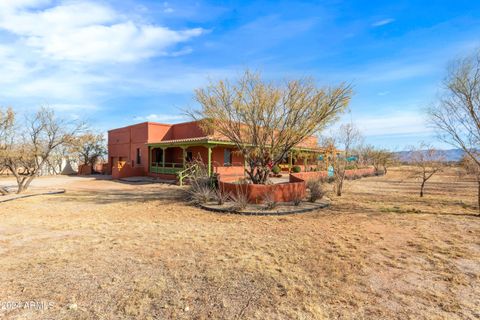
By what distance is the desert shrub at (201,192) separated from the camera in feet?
33.6

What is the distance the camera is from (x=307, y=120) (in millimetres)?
10414

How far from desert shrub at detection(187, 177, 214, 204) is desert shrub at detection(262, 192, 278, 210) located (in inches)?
85.8

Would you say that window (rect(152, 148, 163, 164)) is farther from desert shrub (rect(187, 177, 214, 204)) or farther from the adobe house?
desert shrub (rect(187, 177, 214, 204))

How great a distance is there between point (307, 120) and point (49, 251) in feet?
29.5

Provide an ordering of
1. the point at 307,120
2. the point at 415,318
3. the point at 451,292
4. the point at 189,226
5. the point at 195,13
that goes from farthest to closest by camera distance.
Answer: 1. the point at 307,120
2. the point at 195,13
3. the point at 189,226
4. the point at 451,292
5. the point at 415,318

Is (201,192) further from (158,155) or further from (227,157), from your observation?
(158,155)

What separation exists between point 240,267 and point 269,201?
4901 mm

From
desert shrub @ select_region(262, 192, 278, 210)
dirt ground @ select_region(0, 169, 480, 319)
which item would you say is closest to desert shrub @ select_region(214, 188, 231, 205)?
desert shrub @ select_region(262, 192, 278, 210)

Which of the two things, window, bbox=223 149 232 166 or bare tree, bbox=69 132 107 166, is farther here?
bare tree, bbox=69 132 107 166

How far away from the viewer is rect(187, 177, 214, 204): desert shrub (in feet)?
33.6

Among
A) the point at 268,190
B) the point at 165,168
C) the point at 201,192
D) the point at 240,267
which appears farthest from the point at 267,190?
the point at 165,168

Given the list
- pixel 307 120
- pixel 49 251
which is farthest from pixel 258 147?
pixel 49 251

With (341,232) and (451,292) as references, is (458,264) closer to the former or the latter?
(451,292)

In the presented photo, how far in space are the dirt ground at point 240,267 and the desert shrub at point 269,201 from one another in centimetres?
91
